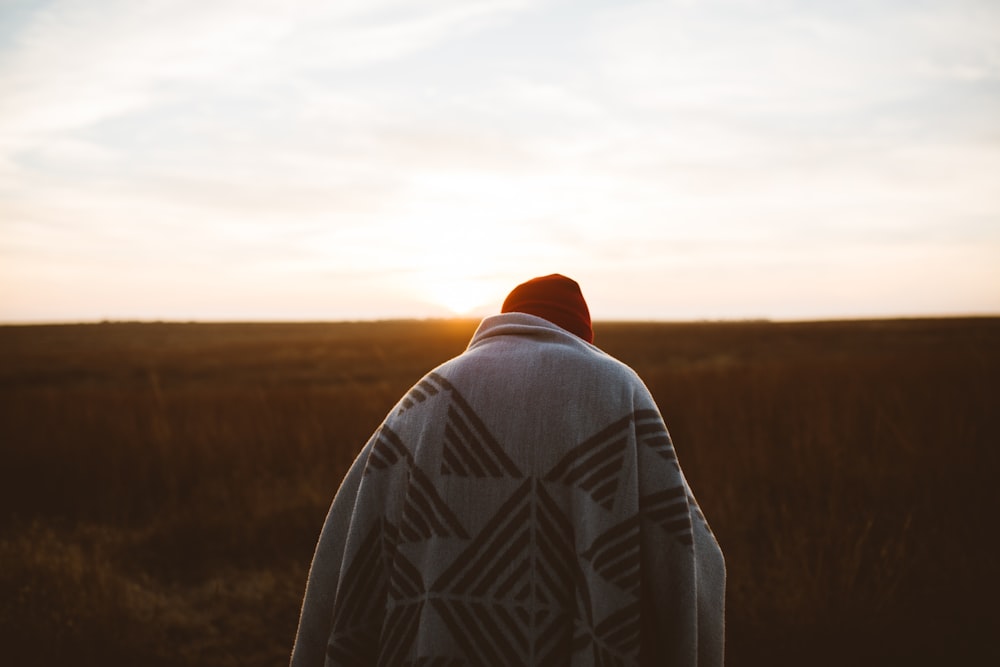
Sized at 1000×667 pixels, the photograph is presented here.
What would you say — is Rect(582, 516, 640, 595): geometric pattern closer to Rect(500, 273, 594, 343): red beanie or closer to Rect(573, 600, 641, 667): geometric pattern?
Rect(573, 600, 641, 667): geometric pattern

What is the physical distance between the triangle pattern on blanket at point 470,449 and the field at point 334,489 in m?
2.16

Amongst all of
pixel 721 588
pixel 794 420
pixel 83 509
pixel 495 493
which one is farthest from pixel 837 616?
pixel 83 509

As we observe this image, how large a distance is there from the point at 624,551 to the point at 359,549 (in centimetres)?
64

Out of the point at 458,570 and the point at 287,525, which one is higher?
the point at 458,570

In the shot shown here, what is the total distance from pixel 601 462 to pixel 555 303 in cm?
41

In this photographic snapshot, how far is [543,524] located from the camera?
4.18ft

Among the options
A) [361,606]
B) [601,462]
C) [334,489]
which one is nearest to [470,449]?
[601,462]

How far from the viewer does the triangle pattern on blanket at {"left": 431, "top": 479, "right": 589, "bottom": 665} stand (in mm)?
1264

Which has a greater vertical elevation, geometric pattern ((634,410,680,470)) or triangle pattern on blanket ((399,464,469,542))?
geometric pattern ((634,410,680,470))

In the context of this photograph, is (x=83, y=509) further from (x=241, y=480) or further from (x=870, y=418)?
(x=870, y=418)

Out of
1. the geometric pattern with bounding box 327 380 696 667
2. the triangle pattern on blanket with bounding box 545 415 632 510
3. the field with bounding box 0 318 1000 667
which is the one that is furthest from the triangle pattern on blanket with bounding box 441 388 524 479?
the field with bounding box 0 318 1000 667

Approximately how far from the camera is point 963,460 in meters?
4.30

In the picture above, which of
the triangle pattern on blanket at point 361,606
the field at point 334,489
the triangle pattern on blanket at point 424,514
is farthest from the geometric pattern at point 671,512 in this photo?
the field at point 334,489

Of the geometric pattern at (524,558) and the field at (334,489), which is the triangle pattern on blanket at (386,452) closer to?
the geometric pattern at (524,558)
